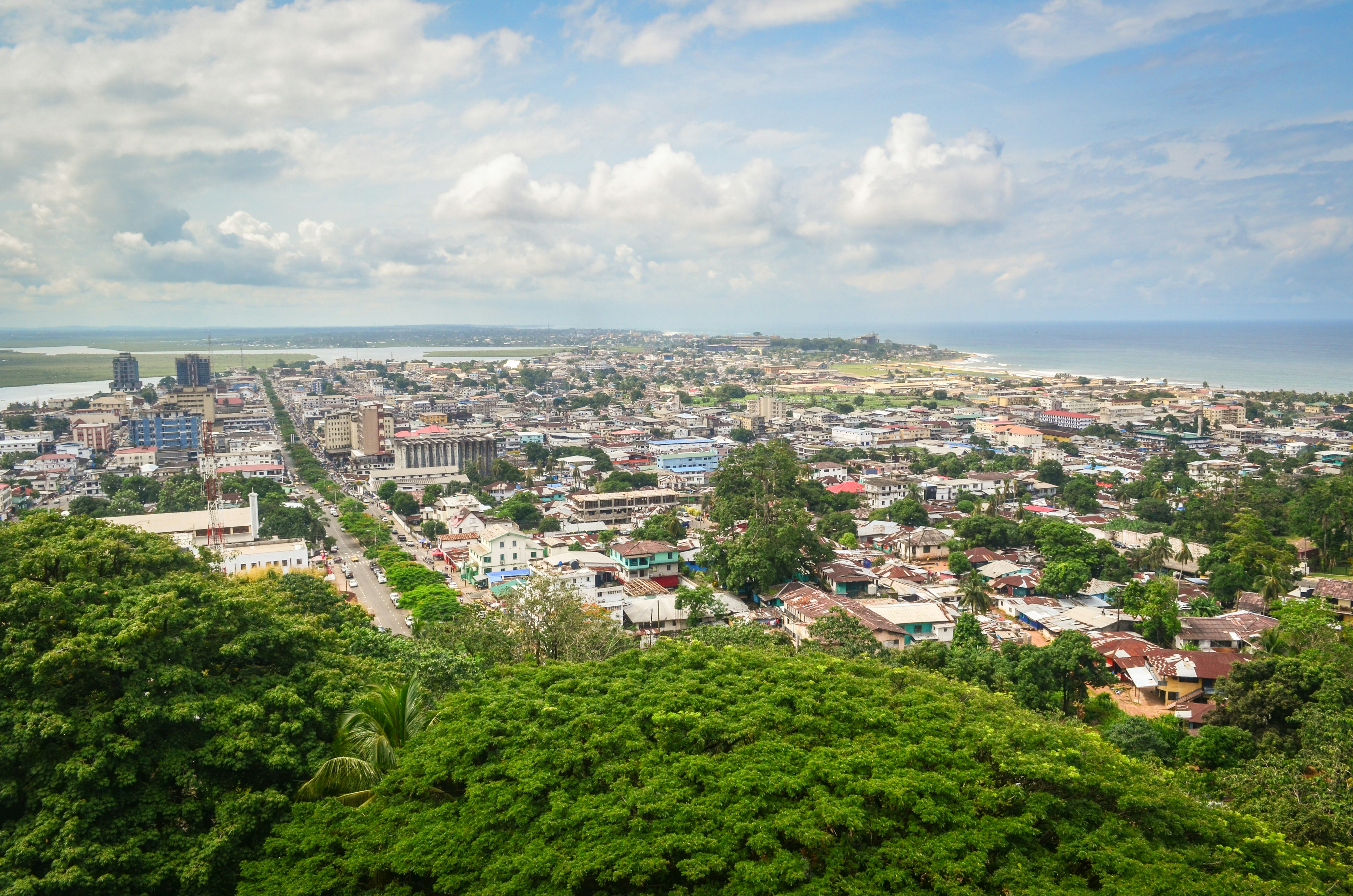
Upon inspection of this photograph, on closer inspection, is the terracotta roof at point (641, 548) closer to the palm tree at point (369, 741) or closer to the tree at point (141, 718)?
the palm tree at point (369, 741)

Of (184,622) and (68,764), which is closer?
(68,764)

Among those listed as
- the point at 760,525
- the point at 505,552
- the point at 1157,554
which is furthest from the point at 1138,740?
the point at 505,552

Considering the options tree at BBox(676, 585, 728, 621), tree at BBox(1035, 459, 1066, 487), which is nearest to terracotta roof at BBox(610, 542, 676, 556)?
tree at BBox(676, 585, 728, 621)

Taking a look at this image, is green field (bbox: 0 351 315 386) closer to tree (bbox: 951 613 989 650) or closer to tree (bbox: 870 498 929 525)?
tree (bbox: 870 498 929 525)

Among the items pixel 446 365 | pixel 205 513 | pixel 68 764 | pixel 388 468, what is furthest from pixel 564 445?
pixel 446 365

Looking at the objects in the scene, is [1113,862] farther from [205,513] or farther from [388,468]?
[388,468]
